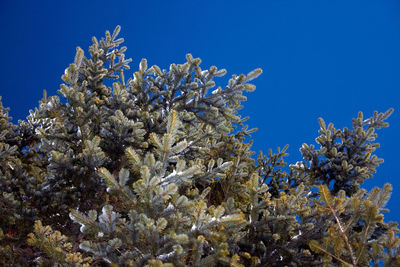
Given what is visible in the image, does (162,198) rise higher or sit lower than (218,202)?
lower

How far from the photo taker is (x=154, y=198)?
8.79 ft

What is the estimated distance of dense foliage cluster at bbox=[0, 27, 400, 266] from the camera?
108 inches

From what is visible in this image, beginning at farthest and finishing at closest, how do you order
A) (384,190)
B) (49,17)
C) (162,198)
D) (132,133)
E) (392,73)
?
(392,73)
(49,17)
(132,133)
(384,190)
(162,198)

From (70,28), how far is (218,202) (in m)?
194

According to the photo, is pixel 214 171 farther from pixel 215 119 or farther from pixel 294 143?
pixel 294 143

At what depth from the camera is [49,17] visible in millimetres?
157750

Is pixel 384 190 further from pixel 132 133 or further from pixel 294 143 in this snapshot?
pixel 294 143

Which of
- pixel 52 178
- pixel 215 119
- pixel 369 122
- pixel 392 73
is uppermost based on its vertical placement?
pixel 392 73

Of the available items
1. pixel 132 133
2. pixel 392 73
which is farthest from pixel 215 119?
pixel 392 73

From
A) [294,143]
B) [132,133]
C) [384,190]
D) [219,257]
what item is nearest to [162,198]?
[219,257]

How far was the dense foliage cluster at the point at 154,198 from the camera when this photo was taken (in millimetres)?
2736

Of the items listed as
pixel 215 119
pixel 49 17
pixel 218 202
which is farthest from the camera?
pixel 49 17

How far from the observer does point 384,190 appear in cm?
323

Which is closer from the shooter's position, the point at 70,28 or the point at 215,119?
the point at 215,119
